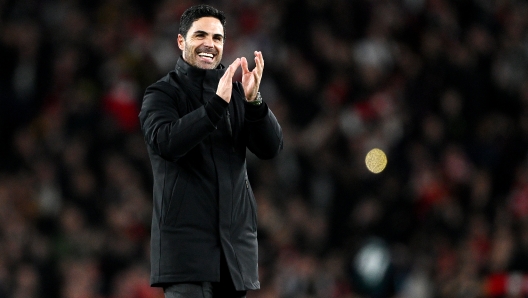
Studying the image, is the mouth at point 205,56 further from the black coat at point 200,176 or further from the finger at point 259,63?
the finger at point 259,63

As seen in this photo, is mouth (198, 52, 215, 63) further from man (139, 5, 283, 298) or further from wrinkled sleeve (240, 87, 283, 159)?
wrinkled sleeve (240, 87, 283, 159)

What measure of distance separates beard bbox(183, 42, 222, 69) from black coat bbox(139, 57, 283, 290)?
0.09 ft

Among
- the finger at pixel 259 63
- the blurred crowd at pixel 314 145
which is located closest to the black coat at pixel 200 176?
the finger at pixel 259 63

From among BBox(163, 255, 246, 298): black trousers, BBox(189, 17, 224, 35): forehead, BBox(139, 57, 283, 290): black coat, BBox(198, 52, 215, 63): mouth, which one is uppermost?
BBox(189, 17, 224, 35): forehead

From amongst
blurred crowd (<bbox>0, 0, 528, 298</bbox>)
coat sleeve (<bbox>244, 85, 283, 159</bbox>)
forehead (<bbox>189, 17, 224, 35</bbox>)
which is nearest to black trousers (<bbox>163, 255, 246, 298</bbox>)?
coat sleeve (<bbox>244, 85, 283, 159</bbox>)

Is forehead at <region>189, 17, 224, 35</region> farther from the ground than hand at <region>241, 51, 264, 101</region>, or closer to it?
farther from the ground

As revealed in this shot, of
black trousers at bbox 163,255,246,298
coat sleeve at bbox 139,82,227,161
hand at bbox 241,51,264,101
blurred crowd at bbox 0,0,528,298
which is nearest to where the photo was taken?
coat sleeve at bbox 139,82,227,161

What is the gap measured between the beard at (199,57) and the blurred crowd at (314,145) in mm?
5061

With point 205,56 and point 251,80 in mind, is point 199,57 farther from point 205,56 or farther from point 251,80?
point 251,80

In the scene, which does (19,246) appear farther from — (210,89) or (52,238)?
(210,89)

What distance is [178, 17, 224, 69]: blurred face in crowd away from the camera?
4551 mm

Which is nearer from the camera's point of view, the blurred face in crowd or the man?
the man

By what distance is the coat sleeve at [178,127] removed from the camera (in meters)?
4.26

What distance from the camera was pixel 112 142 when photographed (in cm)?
1152
